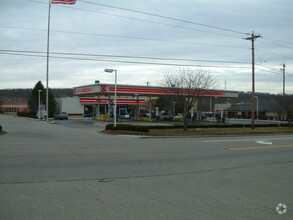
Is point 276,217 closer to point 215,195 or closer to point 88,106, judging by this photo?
point 215,195

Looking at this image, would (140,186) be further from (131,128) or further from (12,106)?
(12,106)

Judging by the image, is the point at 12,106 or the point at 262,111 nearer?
the point at 262,111

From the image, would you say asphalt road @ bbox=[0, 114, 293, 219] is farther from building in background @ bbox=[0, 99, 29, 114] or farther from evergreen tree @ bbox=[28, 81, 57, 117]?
building in background @ bbox=[0, 99, 29, 114]

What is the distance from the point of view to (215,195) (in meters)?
7.21

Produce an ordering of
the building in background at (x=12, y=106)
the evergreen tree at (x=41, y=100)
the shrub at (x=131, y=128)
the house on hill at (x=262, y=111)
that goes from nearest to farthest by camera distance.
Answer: the shrub at (x=131, y=128), the evergreen tree at (x=41, y=100), the house on hill at (x=262, y=111), the building in background at (x=12, y=106)

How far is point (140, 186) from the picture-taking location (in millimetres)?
7902

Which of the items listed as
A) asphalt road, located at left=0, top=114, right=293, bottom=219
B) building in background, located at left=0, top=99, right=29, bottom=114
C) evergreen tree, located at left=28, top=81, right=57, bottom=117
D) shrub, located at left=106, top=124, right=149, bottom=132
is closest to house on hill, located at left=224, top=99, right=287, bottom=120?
evergreen tree, located at left=28, top=81, right=57, bottom=117

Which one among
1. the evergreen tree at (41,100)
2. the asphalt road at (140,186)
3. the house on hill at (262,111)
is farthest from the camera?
the house on hill at (262,111)

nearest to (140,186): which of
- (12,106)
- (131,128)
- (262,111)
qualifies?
(131,128)

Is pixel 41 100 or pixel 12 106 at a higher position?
pixel 41 100

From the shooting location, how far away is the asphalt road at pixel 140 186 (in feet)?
19.4

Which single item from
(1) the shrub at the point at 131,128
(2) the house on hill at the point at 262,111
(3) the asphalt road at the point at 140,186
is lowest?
(3) the asphalt road at the point at 140,186

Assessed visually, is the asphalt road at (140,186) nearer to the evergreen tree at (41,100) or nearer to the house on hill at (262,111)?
the evergreen tree at (41,100)

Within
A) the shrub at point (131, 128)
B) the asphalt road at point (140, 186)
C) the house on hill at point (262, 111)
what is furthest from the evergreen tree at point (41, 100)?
the asphalt road at point (140, 186)
